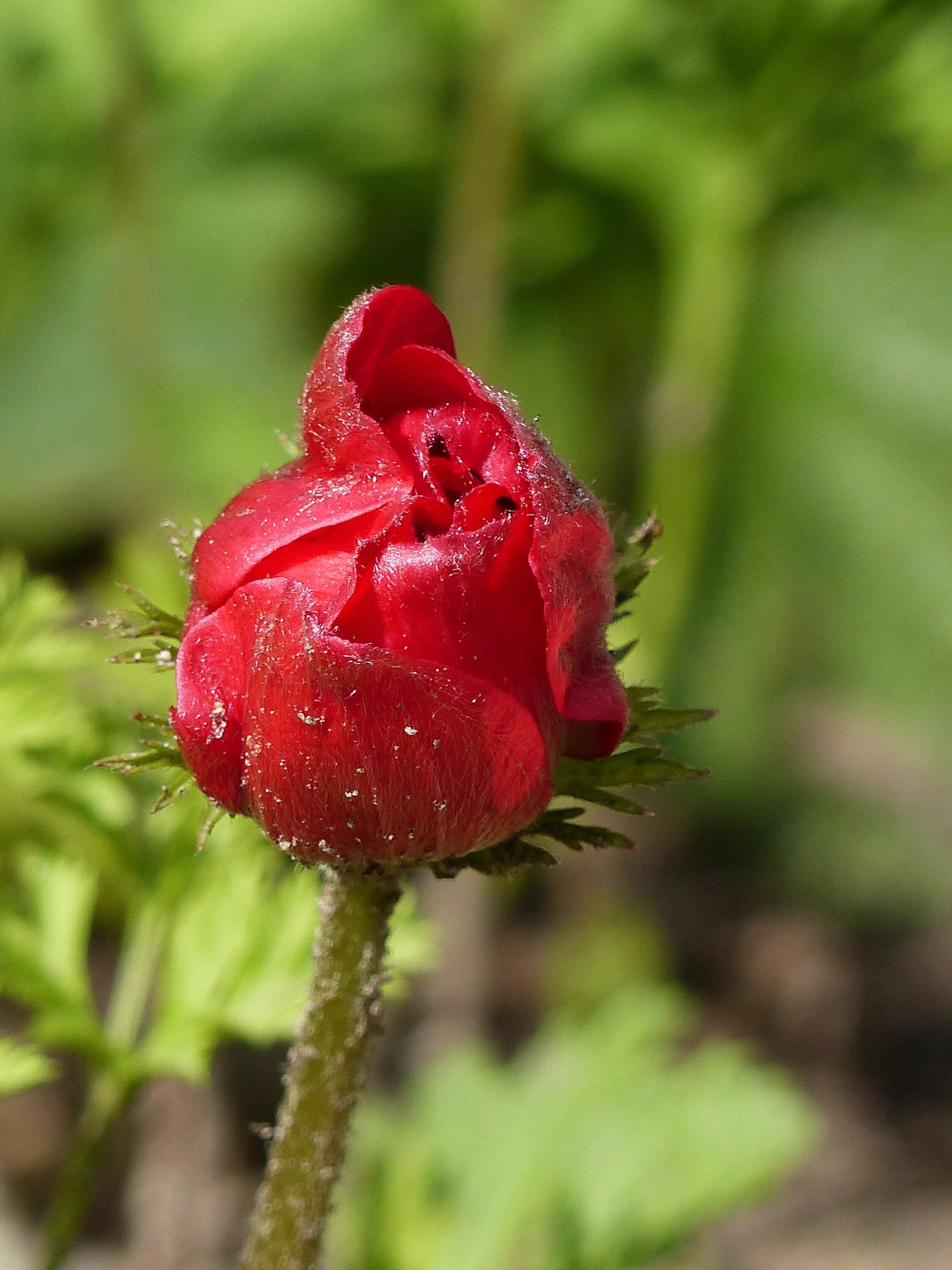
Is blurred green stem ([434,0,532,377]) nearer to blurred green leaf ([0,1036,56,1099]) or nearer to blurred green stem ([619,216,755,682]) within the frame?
blurred green stem ([619,216,755,682])

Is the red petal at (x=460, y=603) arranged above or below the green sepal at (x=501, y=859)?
above

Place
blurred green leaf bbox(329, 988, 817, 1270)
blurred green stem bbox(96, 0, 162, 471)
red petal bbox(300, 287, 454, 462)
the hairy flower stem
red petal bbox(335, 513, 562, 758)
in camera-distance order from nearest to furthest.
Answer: red petal bbox(335, 513, 562, 758) < red petal bbox(300, 287, 454, 462) < the hairy flower stem < blurred green leaf bbox(329, 988, 817, 1270) < blurred green stem bbox(96, 0, 162, 471)

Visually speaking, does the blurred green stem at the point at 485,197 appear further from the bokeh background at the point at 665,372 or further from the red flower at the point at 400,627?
the red flower at the point at 400,627

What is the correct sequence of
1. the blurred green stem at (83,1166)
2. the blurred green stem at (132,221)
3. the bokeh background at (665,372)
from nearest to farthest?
the blurred green stem at (83,1166)
the bokeh background at (665,372)
the blurred green stem at (132,221)

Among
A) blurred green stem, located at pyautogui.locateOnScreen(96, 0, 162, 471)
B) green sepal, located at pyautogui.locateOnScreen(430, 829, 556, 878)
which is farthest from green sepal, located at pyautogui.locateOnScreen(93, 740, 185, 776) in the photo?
blurred green stem, located at pyautogui.locateOnScreen(96, 0, 162, 471)

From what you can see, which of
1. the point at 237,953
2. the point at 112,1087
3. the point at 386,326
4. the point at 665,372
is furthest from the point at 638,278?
the point at 386,326

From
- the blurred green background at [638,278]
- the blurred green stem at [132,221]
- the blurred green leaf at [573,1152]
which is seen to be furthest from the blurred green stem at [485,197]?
the blurred green leaf at [573,1152]

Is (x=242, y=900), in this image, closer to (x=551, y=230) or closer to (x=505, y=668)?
(x=505, y=668)

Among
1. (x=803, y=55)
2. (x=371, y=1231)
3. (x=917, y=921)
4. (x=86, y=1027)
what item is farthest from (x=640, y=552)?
(x=917, y=921)
